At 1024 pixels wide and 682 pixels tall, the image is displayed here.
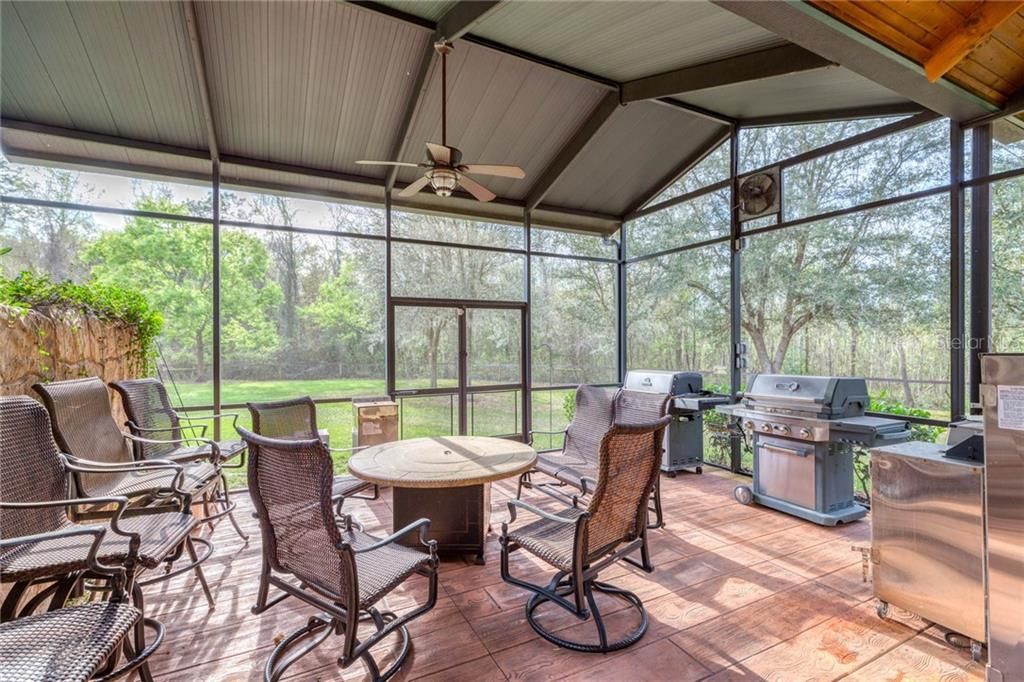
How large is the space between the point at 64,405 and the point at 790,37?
14.3 feet

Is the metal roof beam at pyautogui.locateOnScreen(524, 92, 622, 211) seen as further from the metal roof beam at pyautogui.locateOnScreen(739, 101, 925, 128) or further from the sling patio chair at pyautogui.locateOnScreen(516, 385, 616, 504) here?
the sling patio chair at pyautogui.locateOnScreen(516, 385, 616, 504)

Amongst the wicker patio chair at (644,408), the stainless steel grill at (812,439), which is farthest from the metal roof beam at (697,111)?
the wicker patio chair at (644,408)

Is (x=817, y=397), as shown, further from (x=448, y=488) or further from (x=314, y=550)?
(x=314, y=550)

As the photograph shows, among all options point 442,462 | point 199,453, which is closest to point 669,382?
point 442,462

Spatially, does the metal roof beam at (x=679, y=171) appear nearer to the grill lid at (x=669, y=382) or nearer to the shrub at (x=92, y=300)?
the grill lid at (x=669, y=382)

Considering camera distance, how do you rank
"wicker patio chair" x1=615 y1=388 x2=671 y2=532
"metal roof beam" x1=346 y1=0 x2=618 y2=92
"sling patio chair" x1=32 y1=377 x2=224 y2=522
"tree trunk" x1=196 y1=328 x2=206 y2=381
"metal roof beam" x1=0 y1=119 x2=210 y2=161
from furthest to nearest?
"tree trunk" x1=196 y1=328 x2=206 y2=381
"metal roof beam" x1=0 y1=119 x2=210 y2=161
"metal roof beam" x1=346 y1=0 x2=618 y2=92
"wicker patio chair" x1=615 y1=388 x2=671 y2=532
"sling patio chair" x1=32 y1=377 x2=224 y2=522

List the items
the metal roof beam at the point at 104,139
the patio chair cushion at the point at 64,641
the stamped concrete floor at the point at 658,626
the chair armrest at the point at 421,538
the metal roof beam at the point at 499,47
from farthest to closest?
1. the metal roof beam at the point at 104,139
2. the metal roof beam at the point at 499,47
3. the stamped concrete floor at the point at 658,626
4. the chair armrest at the point at 421,538
5. the patio chair cushion at the point at 64,641

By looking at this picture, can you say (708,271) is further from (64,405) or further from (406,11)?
(64,405)

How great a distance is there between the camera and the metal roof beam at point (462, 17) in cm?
319

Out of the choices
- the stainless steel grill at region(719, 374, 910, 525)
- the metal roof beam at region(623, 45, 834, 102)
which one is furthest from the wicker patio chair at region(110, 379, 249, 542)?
the metal roof beam at region(623, 45, 834, 102)

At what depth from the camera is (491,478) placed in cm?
253

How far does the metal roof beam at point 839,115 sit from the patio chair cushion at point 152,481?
5.88 meters

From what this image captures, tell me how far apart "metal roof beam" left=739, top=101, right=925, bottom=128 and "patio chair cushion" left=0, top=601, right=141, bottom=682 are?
5.67 metres

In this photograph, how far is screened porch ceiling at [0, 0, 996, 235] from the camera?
3406 millimetres
